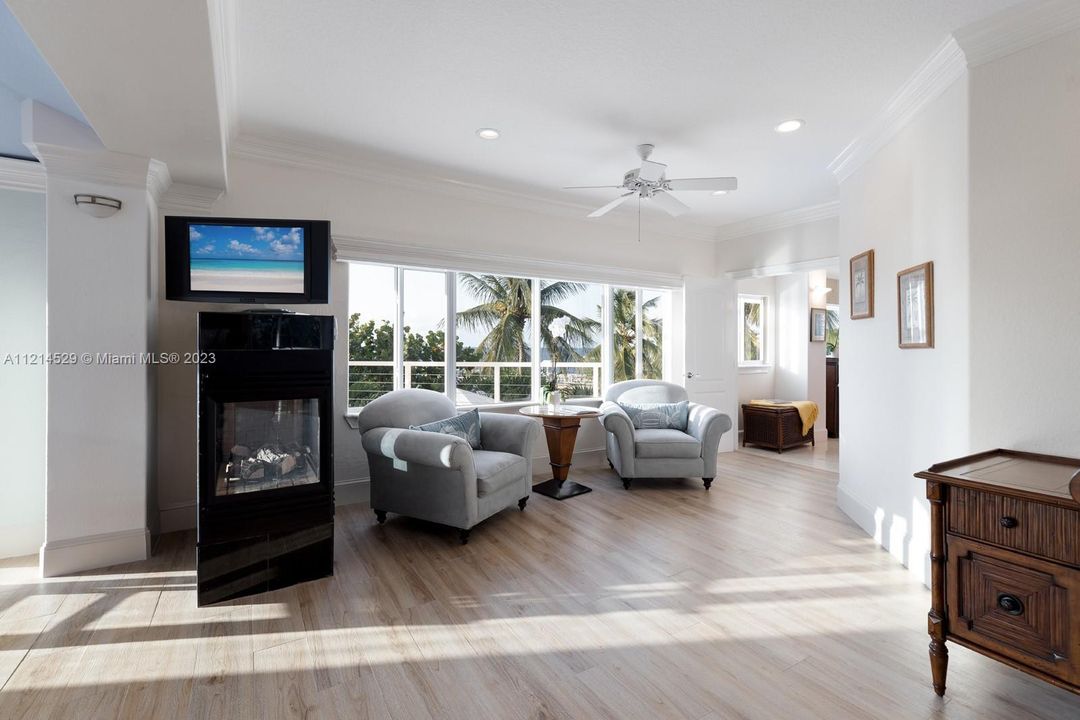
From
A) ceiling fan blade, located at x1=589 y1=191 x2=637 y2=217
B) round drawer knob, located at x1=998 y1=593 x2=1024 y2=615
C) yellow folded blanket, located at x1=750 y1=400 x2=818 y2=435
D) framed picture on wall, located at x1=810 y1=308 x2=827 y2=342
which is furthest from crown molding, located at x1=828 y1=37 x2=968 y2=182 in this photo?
framed picture on wall, located at x1=810 y1=308 x2=827 y2=342

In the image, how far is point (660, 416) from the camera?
475 centimetres

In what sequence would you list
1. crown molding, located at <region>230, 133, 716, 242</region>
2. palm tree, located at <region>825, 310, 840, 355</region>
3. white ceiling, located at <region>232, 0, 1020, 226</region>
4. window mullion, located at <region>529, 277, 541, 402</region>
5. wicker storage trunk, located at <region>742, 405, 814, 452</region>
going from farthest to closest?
palm tree, located at <region>825, 310, 840, 355</region> → wicker storage trunk, located at <region>742, 405, 814, 452</region> → window mullion, located at <region>529, 277, 541, 402</region> → crown molding, located at <region>230, 133, 716, 242</region> → white ceiling, located at <region>232, 0, 1020, 226</region>

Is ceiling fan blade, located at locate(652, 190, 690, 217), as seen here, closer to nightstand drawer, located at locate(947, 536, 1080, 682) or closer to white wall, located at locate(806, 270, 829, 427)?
nightstand drawer, located at locate(947, 536, 1080, 682)

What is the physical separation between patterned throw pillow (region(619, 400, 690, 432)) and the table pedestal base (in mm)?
835

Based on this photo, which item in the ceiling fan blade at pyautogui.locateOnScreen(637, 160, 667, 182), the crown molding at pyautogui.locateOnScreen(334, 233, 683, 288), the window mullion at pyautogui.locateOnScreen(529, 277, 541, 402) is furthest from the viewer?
the window mullion at pyautogui.locateOnScreen(529, 277, 541, 402)

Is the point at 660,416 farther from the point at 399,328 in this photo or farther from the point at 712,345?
the point at 399,328

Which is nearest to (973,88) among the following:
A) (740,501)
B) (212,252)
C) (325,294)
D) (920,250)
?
(920,250)

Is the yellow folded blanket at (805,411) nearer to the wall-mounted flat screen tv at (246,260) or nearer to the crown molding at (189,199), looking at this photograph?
the wall-mounted flat screen tv at (246,260)

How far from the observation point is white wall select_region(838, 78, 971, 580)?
235cm

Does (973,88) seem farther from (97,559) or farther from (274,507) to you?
(97,559)

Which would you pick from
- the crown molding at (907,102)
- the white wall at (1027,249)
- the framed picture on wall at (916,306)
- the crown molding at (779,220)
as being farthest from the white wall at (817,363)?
the white wall at (1027,249)

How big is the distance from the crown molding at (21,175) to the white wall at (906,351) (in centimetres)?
463

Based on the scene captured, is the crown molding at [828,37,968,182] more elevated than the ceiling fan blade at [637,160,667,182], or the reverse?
the crown molding at [828,37,968,182]

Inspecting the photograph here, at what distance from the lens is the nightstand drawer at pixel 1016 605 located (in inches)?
59.0
